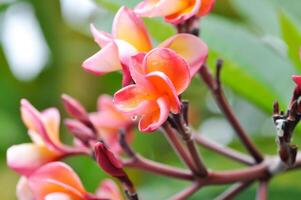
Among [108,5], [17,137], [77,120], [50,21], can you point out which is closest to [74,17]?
[50,21]

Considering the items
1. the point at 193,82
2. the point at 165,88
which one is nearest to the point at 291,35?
the point at 165,88

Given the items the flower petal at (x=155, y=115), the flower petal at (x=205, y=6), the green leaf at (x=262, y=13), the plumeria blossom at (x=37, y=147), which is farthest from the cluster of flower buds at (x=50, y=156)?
the green leaf at (x=262, y=13)

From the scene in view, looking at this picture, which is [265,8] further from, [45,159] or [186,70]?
[186,70]

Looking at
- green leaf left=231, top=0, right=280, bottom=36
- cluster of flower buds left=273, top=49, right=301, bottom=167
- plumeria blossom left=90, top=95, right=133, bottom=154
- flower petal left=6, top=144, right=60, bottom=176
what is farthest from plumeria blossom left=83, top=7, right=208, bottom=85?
green leaf left=231, top=0, right=280, bottom=36

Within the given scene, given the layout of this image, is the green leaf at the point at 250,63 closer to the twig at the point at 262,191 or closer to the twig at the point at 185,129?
the twig at the point at 262,191

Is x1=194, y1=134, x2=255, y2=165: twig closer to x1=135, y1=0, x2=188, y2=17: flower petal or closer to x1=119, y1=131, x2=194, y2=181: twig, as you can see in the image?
x1=119, y1=131, x2=194, y2=181: twig
